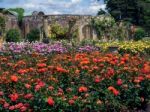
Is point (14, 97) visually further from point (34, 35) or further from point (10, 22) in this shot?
point (10, 22)

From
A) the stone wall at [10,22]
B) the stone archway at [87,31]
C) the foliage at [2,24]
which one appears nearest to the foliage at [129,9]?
the stone wall at [10,22]

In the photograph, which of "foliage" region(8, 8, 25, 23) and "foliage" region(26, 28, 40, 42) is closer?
"foliage" region(26, 28, 40, 42)

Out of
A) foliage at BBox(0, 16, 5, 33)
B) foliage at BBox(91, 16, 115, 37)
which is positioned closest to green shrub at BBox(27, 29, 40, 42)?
foliage at BBox(0, 16, 5, 33)

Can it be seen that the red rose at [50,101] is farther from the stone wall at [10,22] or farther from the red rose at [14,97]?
the stone wall at [10,22]

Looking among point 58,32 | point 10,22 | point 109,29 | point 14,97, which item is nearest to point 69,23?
point 58,32

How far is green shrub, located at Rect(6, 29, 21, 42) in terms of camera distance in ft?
102

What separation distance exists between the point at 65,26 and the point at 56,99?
78.6 feet

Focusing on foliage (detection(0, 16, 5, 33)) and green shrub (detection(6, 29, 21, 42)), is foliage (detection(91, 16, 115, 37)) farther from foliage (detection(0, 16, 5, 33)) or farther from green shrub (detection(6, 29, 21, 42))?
foliage (detection(0, 16, 5, 33))

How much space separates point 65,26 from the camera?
31766 millimetres

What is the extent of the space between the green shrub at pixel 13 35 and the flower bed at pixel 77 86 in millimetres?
20511

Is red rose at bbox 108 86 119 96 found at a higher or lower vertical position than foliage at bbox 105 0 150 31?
lower

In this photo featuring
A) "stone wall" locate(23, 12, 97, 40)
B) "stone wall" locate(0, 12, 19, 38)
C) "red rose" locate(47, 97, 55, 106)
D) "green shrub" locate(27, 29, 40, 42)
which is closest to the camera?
"red rose" locate(47, 97, 55, 106)

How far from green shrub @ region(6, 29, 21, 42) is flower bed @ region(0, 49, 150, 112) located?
2051cm

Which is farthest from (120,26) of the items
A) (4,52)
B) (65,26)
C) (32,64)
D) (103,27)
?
(32,64)
